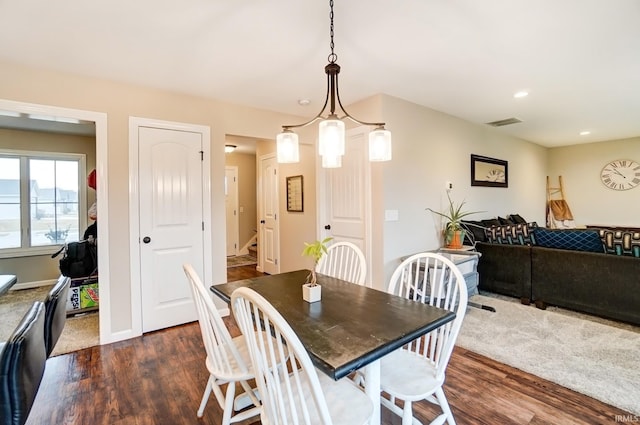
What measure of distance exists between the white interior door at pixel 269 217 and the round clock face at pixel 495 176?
357 cm

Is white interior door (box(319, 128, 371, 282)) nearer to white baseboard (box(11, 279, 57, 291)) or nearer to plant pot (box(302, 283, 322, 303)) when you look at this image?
plant pot (box(302, 283, 322, 303))

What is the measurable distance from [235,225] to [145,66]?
4.71 metres

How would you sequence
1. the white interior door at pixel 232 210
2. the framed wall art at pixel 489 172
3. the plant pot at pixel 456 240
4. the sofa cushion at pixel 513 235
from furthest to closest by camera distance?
1. the white interior door at pixel 232 210
2. the framed wall art at pixel 489 172
3. the plant pot at pixel 456 240
4. the sofa cushion at pixel 513 235

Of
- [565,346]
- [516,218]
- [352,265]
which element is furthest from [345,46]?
[516,218]

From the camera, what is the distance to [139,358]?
252 cm

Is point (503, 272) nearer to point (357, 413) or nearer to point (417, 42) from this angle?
point (417, 42)

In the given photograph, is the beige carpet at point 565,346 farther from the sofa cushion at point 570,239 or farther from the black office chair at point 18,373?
the black office chair at point 18,373

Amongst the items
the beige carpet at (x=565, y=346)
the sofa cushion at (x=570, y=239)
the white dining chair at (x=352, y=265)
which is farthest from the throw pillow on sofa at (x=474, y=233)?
the white dining chair at (x=352, y=265)

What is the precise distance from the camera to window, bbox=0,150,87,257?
171 inches

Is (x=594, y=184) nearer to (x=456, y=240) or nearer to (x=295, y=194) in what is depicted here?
(x=456, y=240)

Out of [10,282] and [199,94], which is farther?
[199,94]

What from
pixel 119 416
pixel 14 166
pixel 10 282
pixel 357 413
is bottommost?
pixel 119 416

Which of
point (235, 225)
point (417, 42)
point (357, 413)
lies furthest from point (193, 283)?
point (235, 225)

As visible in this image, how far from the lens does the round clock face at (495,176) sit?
505 centimetres
